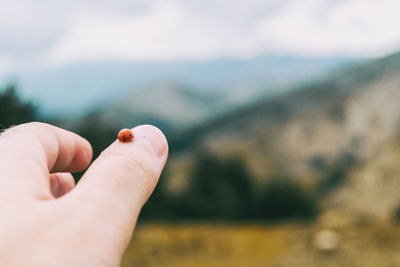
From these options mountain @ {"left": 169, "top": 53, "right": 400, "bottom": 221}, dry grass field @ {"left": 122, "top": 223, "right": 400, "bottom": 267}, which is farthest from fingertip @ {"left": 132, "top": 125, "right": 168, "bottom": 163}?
mountain @ {"left": 169, "top": 53, "right": 400, "bottom": 221}

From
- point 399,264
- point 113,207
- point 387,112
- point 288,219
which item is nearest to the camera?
→ point 113,207

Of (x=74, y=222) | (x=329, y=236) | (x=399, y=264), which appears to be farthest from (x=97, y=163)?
(x=329, y=236)

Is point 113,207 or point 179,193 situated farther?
point 179,193

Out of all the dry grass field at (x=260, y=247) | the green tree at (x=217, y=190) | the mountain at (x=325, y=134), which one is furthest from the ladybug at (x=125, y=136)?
the mountain at (x=325, y=134)

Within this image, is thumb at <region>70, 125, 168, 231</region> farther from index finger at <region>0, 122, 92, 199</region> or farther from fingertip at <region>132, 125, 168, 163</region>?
index finger at <region>0, 122, 92, 199</region>

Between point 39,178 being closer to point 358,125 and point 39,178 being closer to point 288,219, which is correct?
point 288,219
